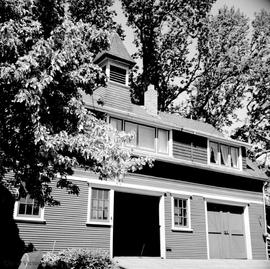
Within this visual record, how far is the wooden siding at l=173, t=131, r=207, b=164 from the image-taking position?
17.5 m

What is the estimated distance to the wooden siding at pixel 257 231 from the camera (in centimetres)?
1862

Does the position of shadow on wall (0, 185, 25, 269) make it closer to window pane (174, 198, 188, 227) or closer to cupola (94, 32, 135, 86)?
window pane (174, 198, 188, 227)

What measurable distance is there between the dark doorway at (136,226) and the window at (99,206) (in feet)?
8.57

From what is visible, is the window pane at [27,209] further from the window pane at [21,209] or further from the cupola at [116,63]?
the cupola at [116,63]

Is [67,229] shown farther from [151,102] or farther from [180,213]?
[151,102]

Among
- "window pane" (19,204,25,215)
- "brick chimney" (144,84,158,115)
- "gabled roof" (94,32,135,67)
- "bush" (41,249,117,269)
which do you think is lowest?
"bush" (41,249,117,269)

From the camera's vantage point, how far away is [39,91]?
667 cm

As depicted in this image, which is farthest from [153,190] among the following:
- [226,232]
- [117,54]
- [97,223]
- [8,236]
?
[117,54]

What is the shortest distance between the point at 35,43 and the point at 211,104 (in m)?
27.0

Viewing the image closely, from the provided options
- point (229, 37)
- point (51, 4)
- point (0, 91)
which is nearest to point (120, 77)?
point (51, 4)

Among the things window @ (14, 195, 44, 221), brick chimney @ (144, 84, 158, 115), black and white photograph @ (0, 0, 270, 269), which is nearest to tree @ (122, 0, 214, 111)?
black and white photograph @ (0, 0, 270, 269)

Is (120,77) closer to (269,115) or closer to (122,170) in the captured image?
(122,170)

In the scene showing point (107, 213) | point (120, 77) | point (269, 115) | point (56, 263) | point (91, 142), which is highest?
point (269, 115)

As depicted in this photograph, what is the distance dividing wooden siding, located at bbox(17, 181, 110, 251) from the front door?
6.24 m
